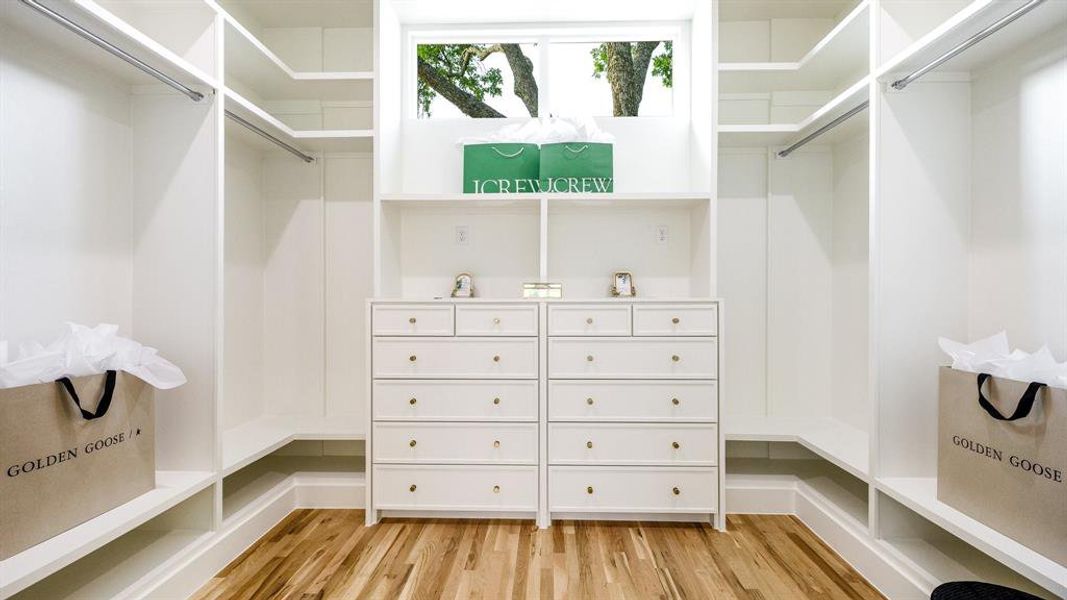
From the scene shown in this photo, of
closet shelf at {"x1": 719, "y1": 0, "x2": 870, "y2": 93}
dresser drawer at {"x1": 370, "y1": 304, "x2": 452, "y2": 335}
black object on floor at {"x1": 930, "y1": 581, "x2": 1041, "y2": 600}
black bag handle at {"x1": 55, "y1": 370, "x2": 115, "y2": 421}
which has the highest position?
closet shelf at {"x1": 719, "y1": 0, "x2": 870, "y2": 93}

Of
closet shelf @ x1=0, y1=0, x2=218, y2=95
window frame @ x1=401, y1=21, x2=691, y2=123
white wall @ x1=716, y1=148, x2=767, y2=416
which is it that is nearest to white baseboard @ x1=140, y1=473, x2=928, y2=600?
white wall @ x1=716, y1=148, x2=767, y2=416

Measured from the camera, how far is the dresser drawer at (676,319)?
2.46 m

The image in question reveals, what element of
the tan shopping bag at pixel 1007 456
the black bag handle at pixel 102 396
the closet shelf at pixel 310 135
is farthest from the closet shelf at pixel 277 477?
the tan shopping bag at pixel 1007 456

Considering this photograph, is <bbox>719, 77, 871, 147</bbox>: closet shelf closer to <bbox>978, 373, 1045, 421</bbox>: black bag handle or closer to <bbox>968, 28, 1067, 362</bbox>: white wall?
<bbox>968, 28, 1067, 362</bbox>: white wall

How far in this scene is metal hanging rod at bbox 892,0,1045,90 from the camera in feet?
4.89

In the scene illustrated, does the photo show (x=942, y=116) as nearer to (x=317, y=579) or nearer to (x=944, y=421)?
(x=944, y=421)

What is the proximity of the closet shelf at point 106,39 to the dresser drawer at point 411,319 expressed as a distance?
1147 millimetres

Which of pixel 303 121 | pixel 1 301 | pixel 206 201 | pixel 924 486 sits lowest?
pixel 924 486

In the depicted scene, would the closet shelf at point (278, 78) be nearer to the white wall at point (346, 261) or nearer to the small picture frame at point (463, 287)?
the white wall at point (346, 261)

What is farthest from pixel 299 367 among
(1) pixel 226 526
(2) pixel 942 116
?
(2) pixel 942 116

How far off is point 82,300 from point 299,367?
1218mm

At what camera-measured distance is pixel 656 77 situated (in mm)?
2953

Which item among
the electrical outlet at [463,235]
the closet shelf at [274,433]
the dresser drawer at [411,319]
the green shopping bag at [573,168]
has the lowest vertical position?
the closet shelf at [274,433]

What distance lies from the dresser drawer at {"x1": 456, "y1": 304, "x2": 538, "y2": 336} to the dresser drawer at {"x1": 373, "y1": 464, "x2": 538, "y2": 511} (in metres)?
0.64
